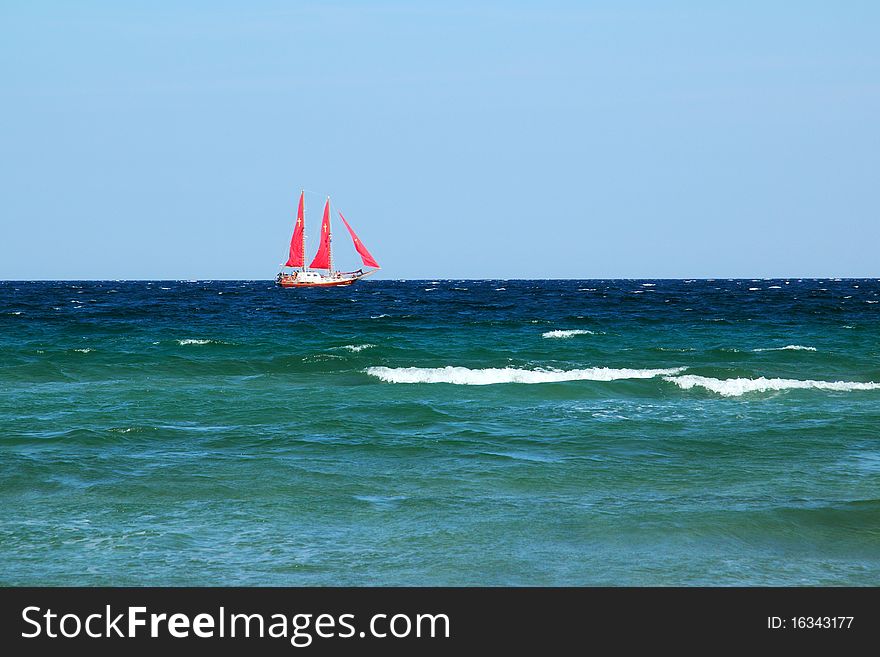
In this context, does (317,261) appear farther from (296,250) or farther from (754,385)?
(754,385)

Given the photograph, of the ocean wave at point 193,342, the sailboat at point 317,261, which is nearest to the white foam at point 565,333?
the ocean wave at point 193,342

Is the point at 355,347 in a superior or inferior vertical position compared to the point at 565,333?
inferior

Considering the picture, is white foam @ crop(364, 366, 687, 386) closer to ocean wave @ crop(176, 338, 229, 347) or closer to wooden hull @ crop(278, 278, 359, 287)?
ocean wave @ crop(176, 338, 229, 347)

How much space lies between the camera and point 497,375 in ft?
82.7

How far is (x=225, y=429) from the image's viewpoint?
16.6m

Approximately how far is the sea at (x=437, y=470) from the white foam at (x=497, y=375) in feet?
0.40

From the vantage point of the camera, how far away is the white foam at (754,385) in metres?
22.6

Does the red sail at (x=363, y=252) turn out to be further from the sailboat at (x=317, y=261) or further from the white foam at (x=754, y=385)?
the white foam at (x=754, y=385)

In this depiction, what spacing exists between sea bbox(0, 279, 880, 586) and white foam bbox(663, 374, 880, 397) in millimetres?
120

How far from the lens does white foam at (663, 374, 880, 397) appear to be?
74.2 ft

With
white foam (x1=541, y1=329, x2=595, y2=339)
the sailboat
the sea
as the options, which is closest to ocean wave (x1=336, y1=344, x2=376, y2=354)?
the sea

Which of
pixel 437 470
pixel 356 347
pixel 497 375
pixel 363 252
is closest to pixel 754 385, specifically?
pixel 497 375

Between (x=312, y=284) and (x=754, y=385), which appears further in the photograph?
(x=312, y=284)

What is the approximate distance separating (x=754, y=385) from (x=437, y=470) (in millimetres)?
13058
